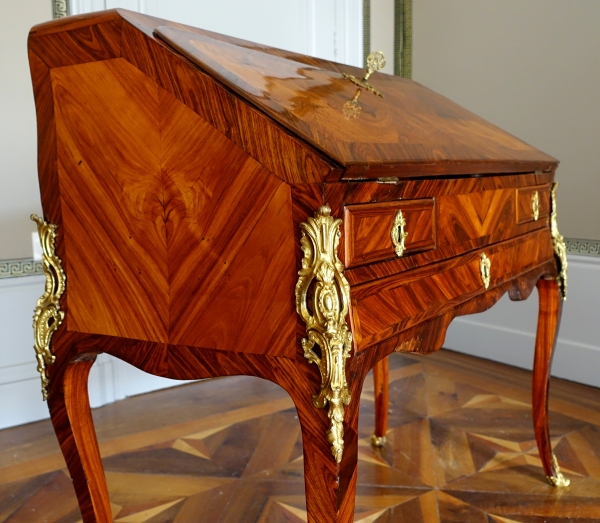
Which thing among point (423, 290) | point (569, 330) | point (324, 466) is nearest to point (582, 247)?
point (569, 330)

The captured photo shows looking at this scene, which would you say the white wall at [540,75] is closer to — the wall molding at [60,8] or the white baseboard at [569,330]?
the white baseboard at [569,330]

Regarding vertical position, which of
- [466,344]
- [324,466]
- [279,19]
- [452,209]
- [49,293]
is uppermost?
[279,19]

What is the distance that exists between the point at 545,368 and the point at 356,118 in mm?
1158

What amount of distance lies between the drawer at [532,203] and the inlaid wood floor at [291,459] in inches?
33.3

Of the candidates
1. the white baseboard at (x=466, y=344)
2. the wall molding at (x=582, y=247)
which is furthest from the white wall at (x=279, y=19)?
Answer: the wall molding at (x=582, y=247)

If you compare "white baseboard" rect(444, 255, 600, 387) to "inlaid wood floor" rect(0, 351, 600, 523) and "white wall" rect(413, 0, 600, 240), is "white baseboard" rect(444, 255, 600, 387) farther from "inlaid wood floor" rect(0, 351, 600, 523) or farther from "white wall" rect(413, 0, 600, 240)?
"white wall" rect(413, 0, 600, 240)

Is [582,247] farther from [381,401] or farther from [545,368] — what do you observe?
[381,401]

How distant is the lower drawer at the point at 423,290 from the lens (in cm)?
101

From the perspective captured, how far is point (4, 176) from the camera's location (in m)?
2.43

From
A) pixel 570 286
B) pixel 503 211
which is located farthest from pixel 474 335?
pixel 503 211

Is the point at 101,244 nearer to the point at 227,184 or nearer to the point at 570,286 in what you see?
the point at 227,184

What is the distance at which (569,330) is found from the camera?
2.92m

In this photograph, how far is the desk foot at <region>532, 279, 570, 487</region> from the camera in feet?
6.28

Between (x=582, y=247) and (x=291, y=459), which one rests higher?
(x=582, y=247)
